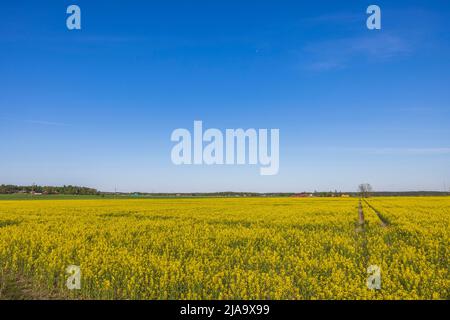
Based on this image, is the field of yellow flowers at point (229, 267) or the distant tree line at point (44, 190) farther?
the distant tree line at point (44, 190)

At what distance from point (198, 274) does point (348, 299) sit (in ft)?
11.4

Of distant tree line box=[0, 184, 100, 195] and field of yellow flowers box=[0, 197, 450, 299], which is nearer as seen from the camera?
field of yellow flowers box=[0, 197, 450, 299]

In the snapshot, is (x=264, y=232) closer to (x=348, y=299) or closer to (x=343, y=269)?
(x=343, y=269)

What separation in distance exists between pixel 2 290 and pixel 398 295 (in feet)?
29.9

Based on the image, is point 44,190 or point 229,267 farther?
point 44,190

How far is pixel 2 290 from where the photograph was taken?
27.4ft
